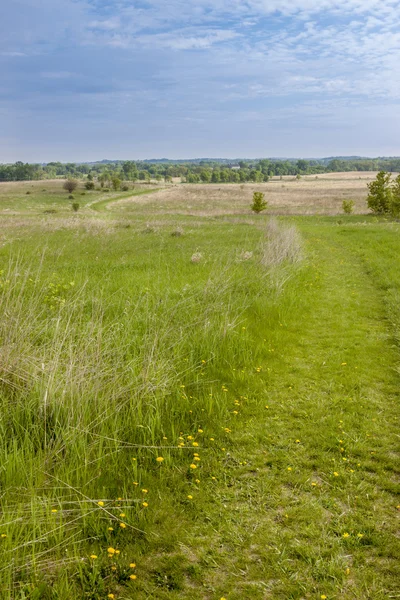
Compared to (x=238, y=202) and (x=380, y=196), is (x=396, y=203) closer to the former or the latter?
(x=380, y=196)

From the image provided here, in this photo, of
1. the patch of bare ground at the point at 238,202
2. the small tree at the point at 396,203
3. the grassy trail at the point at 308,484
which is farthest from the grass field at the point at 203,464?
the patch of bare ground at the point at 238,202

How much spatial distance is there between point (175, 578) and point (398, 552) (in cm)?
176

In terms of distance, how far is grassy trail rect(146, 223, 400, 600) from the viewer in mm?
3211

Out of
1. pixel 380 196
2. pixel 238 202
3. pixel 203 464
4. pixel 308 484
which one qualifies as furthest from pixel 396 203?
pixel 203 464

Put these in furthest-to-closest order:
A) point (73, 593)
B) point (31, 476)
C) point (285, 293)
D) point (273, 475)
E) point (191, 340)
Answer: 1. point (285, 293)
2. point (191, 340)
3. point (273, 475)
4. point (31, 476)
5. point (73, 593)

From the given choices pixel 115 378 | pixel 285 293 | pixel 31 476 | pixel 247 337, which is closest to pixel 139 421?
pixel 115 378

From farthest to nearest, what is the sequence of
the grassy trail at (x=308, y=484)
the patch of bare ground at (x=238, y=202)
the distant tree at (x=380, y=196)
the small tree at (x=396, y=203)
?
the patch of bare ground at (x=238, y=202) < the distant tree at (x=380, y=196) < the small tree at (x=396, y=203) < the grassy trail at (x=308, y=484)

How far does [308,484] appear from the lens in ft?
13.9

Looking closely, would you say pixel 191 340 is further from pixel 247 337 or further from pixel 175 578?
pixel 175 578

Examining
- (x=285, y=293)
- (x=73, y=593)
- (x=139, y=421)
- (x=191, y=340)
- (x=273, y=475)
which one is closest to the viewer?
(x=73, y=593)

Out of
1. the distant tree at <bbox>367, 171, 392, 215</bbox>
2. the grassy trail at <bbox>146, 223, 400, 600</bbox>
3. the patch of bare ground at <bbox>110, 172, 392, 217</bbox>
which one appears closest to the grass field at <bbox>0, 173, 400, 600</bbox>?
the grassy trail at <bbox>146, 223, 400, 600</bbox>

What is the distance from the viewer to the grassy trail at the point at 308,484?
3.21 m

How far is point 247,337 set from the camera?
306 inches

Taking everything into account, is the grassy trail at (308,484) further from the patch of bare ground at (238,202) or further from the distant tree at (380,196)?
the patch of bare ground at (238,202)
